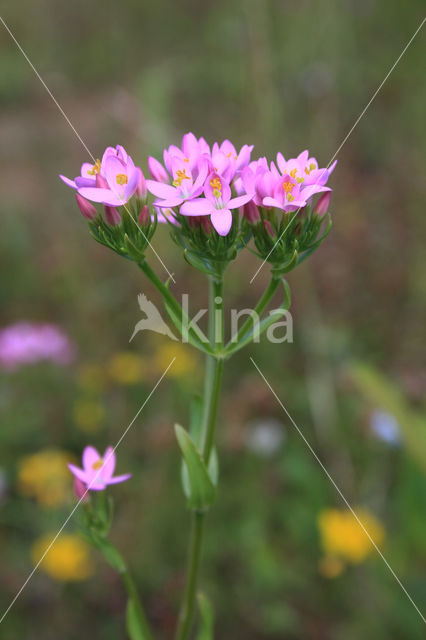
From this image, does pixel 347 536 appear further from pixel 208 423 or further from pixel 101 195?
pixel 101 195

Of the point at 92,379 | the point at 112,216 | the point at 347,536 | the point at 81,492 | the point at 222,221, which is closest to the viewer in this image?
the point at 222,221

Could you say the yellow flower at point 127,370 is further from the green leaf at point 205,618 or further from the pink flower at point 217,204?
the pink flower at point 217,204

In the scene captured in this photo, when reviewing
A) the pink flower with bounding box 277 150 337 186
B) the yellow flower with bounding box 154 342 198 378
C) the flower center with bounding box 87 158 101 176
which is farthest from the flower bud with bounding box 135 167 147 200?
the yellow flower with bounding box 154 342 198 378

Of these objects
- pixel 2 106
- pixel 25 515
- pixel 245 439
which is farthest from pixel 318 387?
pixel 2 106

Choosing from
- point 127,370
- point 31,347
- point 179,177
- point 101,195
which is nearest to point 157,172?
point 179,177

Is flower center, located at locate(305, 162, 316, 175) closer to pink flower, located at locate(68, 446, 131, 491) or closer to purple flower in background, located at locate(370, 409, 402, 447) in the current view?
pink flower, located at locate(68, 446, 131, 491)
